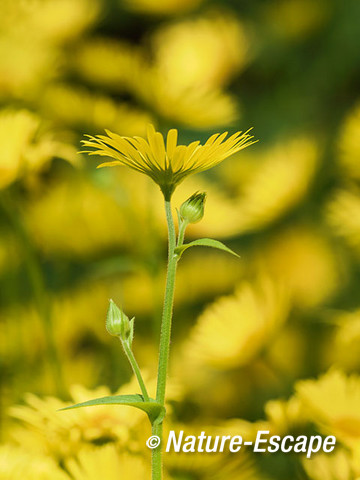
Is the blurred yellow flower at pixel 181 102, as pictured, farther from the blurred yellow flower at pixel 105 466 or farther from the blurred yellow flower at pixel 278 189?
the blurred yellow flower at pixel 105 466

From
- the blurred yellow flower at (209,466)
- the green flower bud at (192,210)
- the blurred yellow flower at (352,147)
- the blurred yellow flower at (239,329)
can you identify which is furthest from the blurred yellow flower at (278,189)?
the green flower bud at (192,210)

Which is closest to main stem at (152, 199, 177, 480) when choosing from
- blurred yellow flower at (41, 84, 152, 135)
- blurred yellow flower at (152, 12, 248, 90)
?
blurred yellow flower at (41, 84, 152, 135)

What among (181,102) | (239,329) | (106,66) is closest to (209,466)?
(239,329)

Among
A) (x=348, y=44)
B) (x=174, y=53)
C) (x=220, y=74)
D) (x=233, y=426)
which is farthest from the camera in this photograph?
(x=348, y=44)

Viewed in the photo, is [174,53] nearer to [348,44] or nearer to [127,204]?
[348,44]

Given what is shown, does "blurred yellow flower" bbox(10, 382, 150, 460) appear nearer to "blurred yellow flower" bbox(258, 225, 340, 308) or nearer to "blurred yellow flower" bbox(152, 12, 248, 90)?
"blurred yellow flower" bbox(258, 225, 340, 308)

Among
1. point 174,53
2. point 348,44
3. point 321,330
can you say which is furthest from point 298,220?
point 348,44
